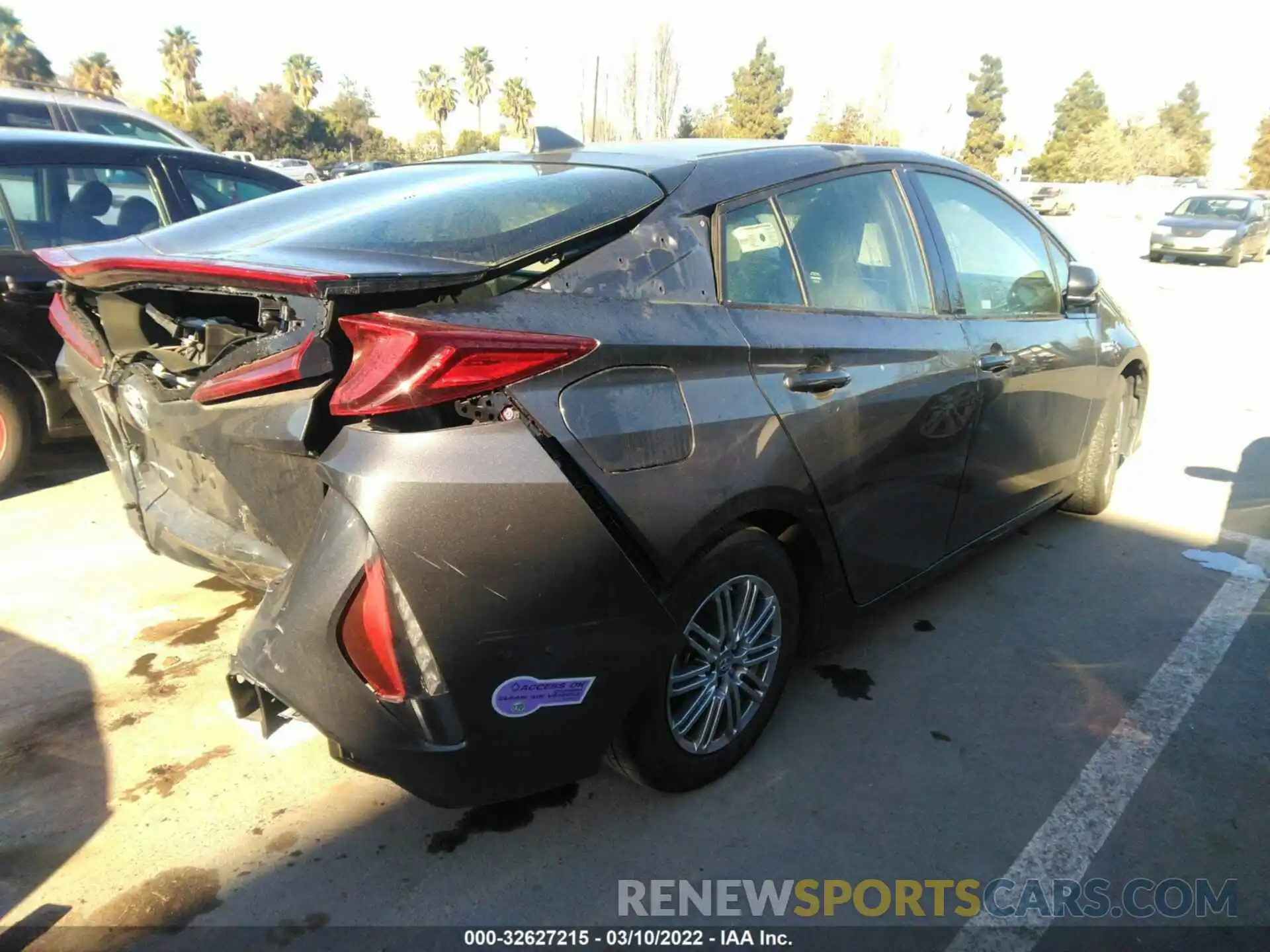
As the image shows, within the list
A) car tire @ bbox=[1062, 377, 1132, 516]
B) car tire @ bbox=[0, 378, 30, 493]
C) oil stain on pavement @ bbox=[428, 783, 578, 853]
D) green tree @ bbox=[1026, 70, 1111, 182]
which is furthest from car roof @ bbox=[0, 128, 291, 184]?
green tree @ bbox=[1026, 70, 1111, 182]

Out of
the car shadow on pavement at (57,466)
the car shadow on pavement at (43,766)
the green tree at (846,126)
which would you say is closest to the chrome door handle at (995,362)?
the car shadow on pavement at (43,766)

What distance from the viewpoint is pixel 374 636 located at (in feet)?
6.03

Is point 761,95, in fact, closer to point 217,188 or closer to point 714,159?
point 217,188

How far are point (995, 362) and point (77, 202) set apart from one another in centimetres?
472

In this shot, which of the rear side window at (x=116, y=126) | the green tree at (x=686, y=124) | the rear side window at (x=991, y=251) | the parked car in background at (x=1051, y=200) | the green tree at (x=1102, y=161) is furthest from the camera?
the green tree at (x=1102, y=161)

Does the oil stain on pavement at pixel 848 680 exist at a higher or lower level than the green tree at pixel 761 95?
lower

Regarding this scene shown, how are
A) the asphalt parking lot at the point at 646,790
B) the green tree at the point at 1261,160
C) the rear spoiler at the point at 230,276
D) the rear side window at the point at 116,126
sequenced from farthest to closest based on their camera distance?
1. the green tree at the point at 1261,160
2. the rear side window at the point at 116,126
3. the asphalt parking lot at the point at 646,790
4. the rear spoiler at the point at 230,276

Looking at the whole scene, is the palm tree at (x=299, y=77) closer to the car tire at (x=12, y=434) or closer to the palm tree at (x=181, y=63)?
the palm tree at (x=181, y=63)

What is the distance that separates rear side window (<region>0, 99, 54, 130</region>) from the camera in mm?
6957

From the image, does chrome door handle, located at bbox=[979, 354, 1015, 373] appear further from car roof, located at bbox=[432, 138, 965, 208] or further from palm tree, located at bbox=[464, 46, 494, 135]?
palm tree, located at bbox=[464, 46, 494, 135]

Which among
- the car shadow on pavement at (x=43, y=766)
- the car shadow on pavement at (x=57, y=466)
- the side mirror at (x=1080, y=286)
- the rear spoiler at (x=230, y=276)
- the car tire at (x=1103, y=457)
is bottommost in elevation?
the car shadow on pavement at (x=57, y=466)

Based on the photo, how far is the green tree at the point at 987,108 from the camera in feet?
218

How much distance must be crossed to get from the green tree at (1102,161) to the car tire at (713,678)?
63.1 m

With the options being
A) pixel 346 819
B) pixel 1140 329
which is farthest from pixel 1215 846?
pixel 1140 329
